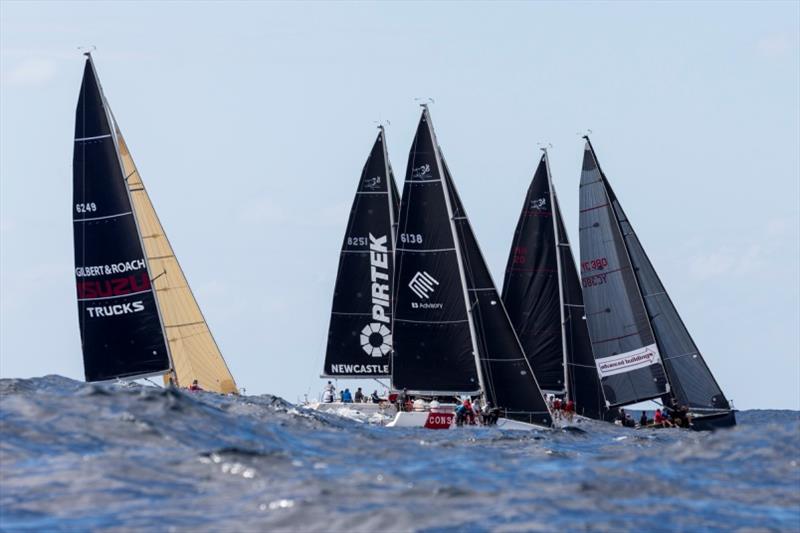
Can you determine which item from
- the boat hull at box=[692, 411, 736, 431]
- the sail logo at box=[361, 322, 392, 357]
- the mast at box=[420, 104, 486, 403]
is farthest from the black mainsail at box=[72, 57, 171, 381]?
the boat hull at box=[692, 411, 736, 431]

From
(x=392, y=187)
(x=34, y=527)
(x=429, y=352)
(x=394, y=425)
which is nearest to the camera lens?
(x=34, y=527)

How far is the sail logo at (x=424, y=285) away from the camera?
146 feet

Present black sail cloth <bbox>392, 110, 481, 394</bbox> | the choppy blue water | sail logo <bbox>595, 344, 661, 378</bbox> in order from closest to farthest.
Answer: the choppy blue water < black sail cloth <bbox>392, 110, 481, 394</bbox> < sail logo <bbox>595, 344, 661, 378</bbox>

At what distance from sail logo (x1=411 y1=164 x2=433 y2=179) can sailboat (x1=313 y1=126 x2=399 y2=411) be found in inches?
375

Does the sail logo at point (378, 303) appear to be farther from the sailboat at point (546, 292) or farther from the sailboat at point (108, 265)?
the sailboat at point (108, 265)

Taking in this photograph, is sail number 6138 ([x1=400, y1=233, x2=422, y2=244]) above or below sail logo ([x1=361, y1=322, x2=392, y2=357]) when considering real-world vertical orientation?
above

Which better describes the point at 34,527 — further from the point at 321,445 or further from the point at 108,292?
the point at 108,292

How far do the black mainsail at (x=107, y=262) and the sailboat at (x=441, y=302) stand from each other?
7.66 metres

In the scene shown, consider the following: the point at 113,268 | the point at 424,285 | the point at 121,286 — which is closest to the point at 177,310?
the point at 121,286

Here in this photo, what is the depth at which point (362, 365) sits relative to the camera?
56562 millimetres

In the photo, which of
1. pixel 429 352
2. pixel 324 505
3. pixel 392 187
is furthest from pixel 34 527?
pixel 392 187

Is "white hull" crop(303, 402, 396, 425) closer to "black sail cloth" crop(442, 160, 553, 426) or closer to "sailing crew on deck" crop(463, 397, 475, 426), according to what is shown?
"sailing crew on deck" crop(463, 397, 475, 426)

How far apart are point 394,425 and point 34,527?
25838 millimetres

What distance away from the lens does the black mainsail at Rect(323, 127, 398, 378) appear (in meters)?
54.5
